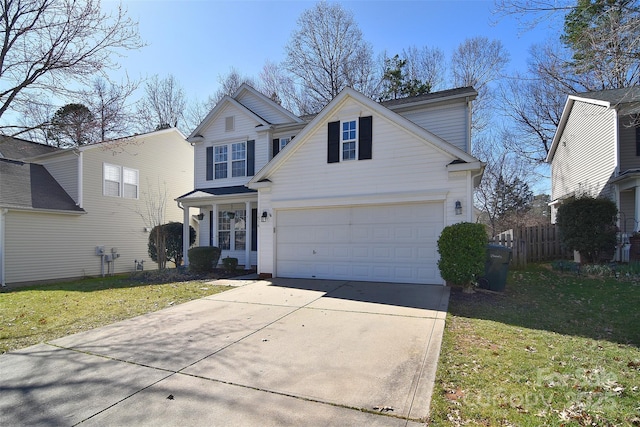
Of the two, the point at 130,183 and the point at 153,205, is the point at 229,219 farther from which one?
the point at 130,183

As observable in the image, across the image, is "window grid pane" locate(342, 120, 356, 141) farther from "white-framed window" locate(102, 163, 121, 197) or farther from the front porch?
"white-framed window" locate(102, 163, 121, 197)

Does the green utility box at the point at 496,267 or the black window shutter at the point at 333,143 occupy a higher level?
the black window shutter at the point at 333,143

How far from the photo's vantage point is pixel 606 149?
14195 millimetres

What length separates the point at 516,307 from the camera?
7191 millimetres

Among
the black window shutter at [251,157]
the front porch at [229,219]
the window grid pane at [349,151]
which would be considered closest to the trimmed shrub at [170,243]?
the front porch at [229,219]

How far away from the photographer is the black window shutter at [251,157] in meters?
15.2

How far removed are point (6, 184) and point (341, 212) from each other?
14.0 meters

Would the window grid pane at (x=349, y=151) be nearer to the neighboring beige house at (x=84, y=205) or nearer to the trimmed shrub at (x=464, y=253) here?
the trimmed shrub at (x=464, y=253)

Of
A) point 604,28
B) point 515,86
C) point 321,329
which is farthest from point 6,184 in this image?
point 515,86

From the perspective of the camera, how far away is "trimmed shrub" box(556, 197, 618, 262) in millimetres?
11266

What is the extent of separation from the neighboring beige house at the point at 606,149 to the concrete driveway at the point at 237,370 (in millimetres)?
10973

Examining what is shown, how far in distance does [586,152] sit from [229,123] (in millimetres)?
16605

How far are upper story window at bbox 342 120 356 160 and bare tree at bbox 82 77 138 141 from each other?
5955 mm

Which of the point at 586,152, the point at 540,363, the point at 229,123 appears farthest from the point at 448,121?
the point at 540,363
